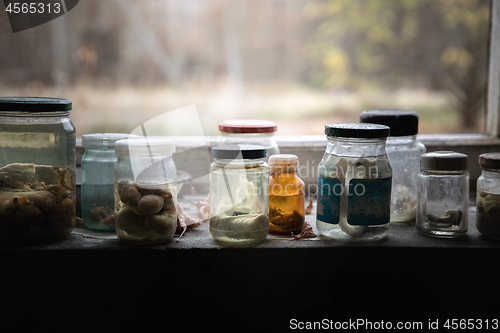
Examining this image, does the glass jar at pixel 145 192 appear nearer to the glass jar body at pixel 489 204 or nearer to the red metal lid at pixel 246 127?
the red metal lid at pixel 246 127

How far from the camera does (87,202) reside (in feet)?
3.20

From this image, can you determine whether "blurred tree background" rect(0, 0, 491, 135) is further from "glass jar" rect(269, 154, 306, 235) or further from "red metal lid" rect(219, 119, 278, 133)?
"glass jar" rect(269, 154, 306, 235)

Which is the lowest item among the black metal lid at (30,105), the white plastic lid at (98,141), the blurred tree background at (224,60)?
the white plastic lid at (98,141)

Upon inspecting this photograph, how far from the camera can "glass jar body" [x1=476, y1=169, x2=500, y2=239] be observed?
2.88 ft

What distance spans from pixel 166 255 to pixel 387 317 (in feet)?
1.56

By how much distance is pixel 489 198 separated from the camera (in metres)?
0.89

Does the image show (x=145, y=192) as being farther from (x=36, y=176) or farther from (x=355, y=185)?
(x=355, y=185)

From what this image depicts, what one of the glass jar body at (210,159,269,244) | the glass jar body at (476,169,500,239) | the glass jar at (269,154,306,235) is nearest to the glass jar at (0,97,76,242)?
the glass jar body at (210,159,269,244)

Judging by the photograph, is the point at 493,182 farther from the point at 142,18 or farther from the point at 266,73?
the point at 142,18

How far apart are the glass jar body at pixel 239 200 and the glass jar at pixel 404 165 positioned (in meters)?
0.34

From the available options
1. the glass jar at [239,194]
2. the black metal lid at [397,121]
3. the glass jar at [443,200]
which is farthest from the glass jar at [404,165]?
the glass jar at [239,194]

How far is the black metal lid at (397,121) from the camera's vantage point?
1.02 meters

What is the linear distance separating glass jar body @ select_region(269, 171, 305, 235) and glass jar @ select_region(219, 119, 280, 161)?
13 centimetres

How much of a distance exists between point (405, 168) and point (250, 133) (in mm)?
403
